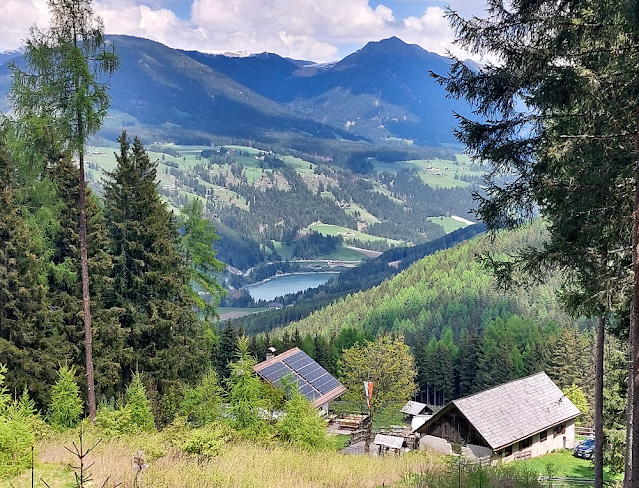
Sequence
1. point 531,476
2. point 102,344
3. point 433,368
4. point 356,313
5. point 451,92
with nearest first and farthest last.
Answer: point 451,92 < point 531,476 < point 102,344 < point 433,368 < point 356,313

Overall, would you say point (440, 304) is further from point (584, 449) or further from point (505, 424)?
point (505, 424)

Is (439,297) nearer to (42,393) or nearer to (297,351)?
(297,351)

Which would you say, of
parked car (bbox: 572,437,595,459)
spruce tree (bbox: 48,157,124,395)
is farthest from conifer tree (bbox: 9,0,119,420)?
parked car (bbox: 572,437,595,459)

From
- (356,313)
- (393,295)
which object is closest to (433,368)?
(356,313)

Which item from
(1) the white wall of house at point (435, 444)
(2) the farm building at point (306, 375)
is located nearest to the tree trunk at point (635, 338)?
(1) the white wall of house at point (435, 444)

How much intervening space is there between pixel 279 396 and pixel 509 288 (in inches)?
523

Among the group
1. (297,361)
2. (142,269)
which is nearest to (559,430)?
(297,361)

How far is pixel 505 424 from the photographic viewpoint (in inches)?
1287

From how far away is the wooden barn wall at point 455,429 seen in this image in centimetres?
3209

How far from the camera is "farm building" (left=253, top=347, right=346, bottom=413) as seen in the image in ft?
143

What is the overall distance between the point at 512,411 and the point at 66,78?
29.8 metres

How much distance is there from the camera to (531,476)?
43.6 ft

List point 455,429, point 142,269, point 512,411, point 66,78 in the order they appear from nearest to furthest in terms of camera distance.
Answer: point 66,78, point 142,269, point 455,429, point 512,411

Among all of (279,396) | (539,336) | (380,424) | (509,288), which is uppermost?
(509,288)
